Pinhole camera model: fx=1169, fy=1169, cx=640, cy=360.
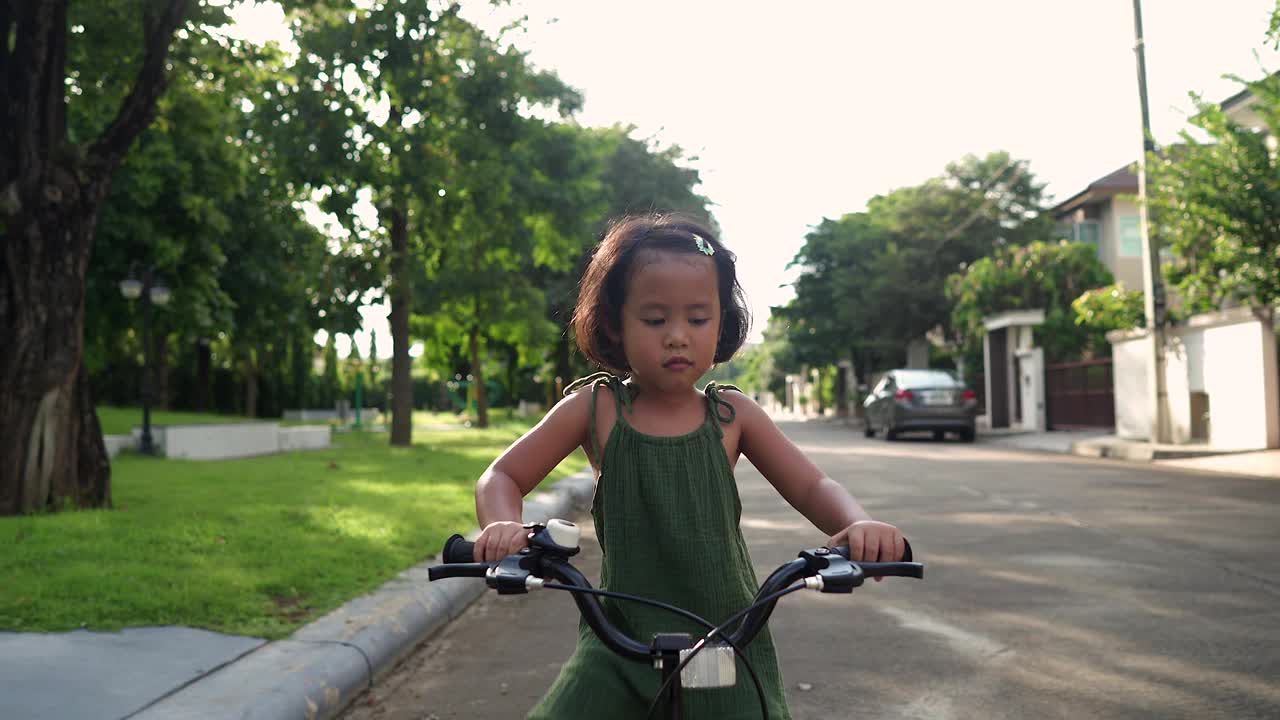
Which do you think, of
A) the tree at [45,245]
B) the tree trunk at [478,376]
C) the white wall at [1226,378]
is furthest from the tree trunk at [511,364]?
the tree at [45,245]

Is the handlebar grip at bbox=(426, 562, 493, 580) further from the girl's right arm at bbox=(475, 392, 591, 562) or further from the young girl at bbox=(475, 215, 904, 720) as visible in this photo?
the girl's right arm at bbox=(475, 392, 591, 562)

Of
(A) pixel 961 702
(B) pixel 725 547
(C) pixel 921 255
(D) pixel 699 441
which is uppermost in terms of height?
(C) pixel 921 255

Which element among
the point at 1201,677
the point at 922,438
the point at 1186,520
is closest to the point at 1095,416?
the point at 922,438

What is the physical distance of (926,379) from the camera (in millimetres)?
26047

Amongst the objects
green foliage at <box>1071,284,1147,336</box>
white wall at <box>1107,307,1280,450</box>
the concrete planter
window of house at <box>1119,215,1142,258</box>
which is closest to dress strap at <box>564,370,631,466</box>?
white wall at <box>1107,307,1280,450</box>

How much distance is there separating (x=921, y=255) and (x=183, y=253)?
26.9m

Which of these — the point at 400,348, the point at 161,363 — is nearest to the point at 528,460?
the point at 400,348

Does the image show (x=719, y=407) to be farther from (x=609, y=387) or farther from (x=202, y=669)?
(x=202, y=669)

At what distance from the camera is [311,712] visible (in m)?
4.13

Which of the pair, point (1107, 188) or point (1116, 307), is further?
point (1107, 188)

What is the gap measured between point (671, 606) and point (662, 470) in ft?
1.96

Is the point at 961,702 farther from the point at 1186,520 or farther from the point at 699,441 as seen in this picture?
the point at 1186,520

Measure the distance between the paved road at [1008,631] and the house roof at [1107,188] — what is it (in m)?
33.2

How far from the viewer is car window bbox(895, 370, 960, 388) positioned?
2575cm
